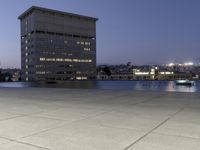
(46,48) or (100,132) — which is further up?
(46,48)

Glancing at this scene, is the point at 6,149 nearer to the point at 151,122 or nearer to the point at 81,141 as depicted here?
the point at 81,141

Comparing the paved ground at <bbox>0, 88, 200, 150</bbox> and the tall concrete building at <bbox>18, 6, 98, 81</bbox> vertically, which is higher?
the tall concrete building at <bbox>18, 6, 98, 81</bbox>

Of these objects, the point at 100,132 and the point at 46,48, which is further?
the point at 46,48

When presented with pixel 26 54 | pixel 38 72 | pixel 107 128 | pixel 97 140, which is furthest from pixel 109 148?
pixel 26 54

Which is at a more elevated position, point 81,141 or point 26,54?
point 26,54

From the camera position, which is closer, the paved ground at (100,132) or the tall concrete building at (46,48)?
the paved ground at (100,132)

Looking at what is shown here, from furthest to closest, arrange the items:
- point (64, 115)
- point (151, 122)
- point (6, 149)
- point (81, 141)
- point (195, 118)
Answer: point (64, 115) < point (195, 118) < point (151, 122) < point (81, 141) < point (6, 149)

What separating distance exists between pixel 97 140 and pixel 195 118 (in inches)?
152

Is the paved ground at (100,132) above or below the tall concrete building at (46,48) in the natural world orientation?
below

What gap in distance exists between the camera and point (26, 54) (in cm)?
19562

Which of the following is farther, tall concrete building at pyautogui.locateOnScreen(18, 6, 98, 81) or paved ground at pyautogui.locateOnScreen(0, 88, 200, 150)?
tall concrete building at pyautogui.locateOnScreen(18, 6, 98, 81)

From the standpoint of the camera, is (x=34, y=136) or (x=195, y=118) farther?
(x=195, y=118)

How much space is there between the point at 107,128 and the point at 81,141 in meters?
1.26

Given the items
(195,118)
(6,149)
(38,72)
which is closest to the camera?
(6,149)
